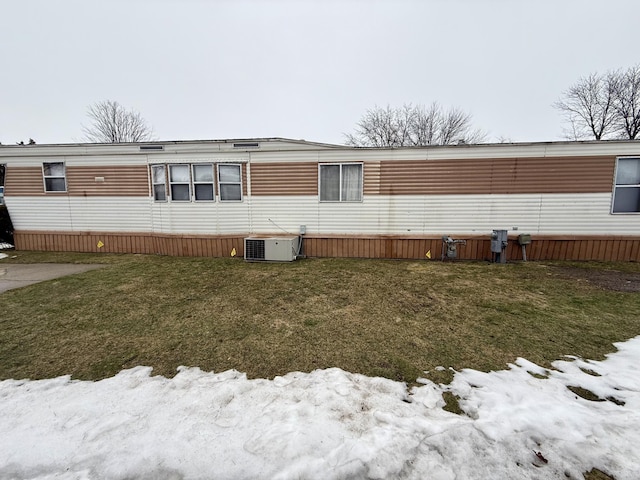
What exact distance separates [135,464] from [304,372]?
142 centimetres

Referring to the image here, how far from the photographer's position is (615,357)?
2.91 m

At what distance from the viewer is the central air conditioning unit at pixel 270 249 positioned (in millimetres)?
7406

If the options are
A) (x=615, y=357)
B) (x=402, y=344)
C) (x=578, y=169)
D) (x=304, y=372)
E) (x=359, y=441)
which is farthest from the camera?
(x=578, y=169)

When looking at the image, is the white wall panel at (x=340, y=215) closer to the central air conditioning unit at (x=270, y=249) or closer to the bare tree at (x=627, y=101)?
the central air conditioning unit at (x=270, y=249)

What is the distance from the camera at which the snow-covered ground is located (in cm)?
170

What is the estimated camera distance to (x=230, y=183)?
8.02 meters

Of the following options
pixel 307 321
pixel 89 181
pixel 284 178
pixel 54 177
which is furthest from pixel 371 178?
pixel 54 177

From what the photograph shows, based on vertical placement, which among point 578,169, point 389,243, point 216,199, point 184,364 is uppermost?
point 578,169

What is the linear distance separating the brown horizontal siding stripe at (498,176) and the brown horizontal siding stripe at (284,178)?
1991mm

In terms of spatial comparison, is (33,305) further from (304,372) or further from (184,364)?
(304,372)

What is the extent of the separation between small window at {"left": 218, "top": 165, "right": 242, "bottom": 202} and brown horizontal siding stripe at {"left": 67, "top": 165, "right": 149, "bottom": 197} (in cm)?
240

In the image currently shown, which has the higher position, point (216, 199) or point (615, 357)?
point (216, 199)

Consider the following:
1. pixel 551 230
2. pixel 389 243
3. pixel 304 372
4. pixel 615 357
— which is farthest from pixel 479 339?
pixel 551 230

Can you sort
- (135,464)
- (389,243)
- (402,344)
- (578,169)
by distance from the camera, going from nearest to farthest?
(135,464) → (402,344) → (578,169) → (389,243)
